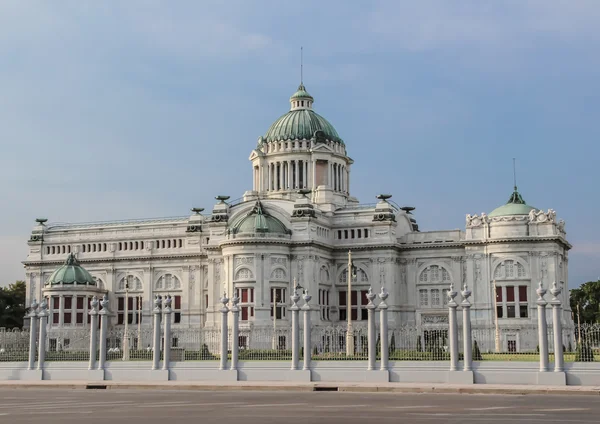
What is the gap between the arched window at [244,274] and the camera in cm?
9506

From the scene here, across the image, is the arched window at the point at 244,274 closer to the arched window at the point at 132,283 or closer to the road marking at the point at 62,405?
the arched window at the point at 132,283

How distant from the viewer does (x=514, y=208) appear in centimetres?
9606

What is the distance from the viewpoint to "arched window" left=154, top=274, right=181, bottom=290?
354 ft

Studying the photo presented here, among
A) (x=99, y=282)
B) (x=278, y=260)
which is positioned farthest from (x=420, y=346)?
(x=99, y=282)

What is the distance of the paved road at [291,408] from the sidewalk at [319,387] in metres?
1.90

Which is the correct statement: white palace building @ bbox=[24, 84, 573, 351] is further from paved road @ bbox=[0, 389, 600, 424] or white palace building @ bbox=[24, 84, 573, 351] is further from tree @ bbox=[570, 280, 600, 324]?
paved road @ bbox=[0, 389, 600, 424]

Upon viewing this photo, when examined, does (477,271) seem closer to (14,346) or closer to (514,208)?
(514,208)

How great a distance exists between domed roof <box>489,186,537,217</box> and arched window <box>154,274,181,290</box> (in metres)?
38.0

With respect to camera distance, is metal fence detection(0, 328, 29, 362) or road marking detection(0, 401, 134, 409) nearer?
road marking detection(0, 401, 134, 409)

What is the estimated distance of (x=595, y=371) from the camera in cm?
4066

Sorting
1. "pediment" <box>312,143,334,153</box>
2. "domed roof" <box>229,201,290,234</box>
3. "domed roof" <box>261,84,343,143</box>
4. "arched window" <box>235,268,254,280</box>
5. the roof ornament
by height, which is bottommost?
"arched window" <box>235,268,254,280</box>

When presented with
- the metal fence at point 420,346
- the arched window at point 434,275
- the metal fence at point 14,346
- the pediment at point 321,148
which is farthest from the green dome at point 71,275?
the metal fence at point 420,346

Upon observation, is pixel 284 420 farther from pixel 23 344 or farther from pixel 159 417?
pixel 23 344

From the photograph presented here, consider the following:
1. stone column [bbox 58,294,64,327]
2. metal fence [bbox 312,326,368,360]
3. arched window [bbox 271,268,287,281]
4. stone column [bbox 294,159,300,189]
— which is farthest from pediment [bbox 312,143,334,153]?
metal fence [bbox 312,326,368,360]
